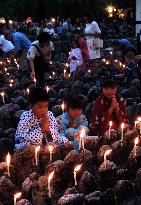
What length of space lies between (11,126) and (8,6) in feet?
103

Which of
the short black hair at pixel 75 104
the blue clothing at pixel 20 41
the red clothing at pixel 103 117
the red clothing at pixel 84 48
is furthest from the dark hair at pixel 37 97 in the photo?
the blue clothing at pixel 20 41

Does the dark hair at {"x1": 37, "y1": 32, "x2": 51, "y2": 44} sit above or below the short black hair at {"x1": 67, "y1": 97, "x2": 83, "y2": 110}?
above

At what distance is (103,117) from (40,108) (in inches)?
55.3

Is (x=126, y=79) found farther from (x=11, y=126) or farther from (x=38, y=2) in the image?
(x=38, y=2)

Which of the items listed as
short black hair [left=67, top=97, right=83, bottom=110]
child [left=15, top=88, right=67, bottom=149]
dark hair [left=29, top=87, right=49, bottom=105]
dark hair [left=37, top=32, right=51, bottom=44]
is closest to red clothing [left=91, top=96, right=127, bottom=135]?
short black hair [left=67, top=97, right=83, bottom=110]

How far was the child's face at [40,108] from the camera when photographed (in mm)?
6184

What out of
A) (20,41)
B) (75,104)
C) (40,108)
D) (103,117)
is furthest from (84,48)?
(40,108)

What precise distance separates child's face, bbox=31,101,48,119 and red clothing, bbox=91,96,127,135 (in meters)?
1.18

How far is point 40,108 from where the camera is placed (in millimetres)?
6199

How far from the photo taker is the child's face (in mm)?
6184

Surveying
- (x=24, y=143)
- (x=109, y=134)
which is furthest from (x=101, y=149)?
(x=24, y=143)

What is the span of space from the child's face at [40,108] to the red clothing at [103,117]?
1184 millimetres

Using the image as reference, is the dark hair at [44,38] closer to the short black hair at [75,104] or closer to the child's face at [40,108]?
the short black hair at [75,104]

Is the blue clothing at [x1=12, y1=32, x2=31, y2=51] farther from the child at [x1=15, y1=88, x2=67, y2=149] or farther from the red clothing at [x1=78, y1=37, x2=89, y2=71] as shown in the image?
the child at [x1=15, y1=88, x2=67, y2=149]
